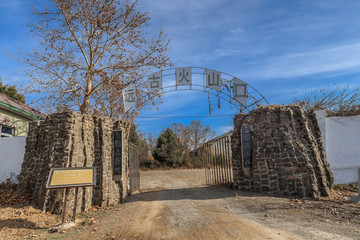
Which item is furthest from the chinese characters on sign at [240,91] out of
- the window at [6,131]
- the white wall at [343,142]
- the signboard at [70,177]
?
the window at [6,131]

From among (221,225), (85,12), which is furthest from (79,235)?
(85,12)

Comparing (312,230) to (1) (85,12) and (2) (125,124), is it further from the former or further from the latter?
(1) (85,12)

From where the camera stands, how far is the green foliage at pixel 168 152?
22.3 m

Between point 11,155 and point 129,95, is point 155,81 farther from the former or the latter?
point 11,155

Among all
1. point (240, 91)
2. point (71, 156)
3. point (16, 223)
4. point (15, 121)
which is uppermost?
point (240, 91)

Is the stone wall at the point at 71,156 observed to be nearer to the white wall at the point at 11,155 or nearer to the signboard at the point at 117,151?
the signboard at the point at 117,151

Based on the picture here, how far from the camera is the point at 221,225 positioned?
542 cm

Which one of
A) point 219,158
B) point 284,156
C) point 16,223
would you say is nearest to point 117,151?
point 16,223

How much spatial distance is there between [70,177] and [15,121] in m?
9.57

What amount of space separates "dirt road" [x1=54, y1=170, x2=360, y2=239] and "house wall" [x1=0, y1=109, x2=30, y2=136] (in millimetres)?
8708

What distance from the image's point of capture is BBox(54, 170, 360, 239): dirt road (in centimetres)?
493

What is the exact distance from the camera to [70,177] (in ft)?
20.2

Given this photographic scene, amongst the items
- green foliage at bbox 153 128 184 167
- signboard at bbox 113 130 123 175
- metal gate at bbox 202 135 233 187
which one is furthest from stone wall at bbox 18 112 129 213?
green foliage at bbox 153 128 184 167

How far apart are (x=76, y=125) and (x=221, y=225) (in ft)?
18.1
